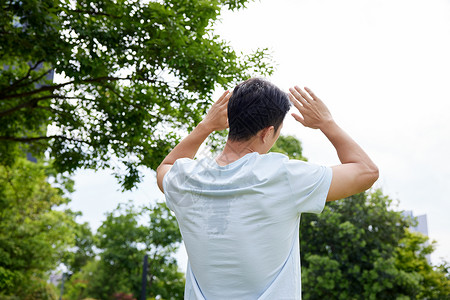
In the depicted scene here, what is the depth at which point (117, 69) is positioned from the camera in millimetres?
9398

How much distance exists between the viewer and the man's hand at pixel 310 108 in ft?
5.12

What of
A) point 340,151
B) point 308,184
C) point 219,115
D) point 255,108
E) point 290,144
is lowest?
point 308,184

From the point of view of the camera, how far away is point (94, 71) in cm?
857

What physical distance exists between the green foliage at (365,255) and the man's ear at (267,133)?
55.1ft

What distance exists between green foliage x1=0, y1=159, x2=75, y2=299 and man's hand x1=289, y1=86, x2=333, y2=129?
12905 mm

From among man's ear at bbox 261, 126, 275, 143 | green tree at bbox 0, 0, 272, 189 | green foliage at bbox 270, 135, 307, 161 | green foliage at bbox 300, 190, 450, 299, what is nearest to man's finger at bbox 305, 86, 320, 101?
man's ear at bbox 261, 126, 275, 143

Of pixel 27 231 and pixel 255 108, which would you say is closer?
pixel 255 108

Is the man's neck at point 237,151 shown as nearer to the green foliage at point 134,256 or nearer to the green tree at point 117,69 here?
the green tree at point 117,69

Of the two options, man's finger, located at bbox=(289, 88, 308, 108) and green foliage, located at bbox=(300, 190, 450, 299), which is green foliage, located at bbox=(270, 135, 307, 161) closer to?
green foliage, located at bbox=(300, 190, 450, 299)

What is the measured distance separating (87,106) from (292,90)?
31.2 ft

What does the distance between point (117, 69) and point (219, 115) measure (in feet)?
26.5

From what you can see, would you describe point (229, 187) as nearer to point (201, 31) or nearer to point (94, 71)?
point (201, 31)

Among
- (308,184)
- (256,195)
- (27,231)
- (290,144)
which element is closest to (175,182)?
(256,195)

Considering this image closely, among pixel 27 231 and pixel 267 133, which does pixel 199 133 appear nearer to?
pixel 267 133
